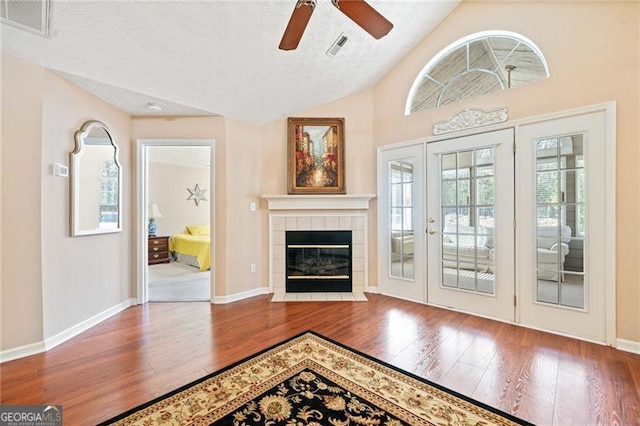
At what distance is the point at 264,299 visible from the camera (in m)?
3.58

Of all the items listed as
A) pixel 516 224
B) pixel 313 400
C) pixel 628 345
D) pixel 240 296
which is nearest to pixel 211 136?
pixel 240 296

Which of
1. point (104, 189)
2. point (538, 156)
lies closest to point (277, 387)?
point (104, 189)

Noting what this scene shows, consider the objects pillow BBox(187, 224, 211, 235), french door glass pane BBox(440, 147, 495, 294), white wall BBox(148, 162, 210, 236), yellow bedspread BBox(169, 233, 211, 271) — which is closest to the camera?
french door glass pane BBox(440, 147, 495, 294)

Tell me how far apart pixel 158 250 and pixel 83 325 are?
3707 millimetres

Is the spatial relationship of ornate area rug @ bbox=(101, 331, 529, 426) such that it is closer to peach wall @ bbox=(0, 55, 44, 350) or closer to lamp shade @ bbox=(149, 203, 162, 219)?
peach wall @ bbox=(0, 55, 44, 350)

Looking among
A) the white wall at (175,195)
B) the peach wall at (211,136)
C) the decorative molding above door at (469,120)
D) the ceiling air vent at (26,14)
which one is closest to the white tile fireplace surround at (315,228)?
the peach wall at (211,136)

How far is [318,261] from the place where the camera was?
3900 millimetres

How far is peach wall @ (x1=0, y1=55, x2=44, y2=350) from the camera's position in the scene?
2090 millimetres

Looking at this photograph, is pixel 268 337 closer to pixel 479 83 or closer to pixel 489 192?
pixel 489 192

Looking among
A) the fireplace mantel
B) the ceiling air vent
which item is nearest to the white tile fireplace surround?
the fireplace mantel

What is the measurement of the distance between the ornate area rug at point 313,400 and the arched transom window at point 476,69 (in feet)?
9.62

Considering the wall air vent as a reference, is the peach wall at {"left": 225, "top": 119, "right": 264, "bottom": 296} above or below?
below

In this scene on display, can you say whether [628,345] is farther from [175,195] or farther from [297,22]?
[175,195]

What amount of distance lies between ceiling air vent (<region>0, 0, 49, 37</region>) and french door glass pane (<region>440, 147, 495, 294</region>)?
144 inches
